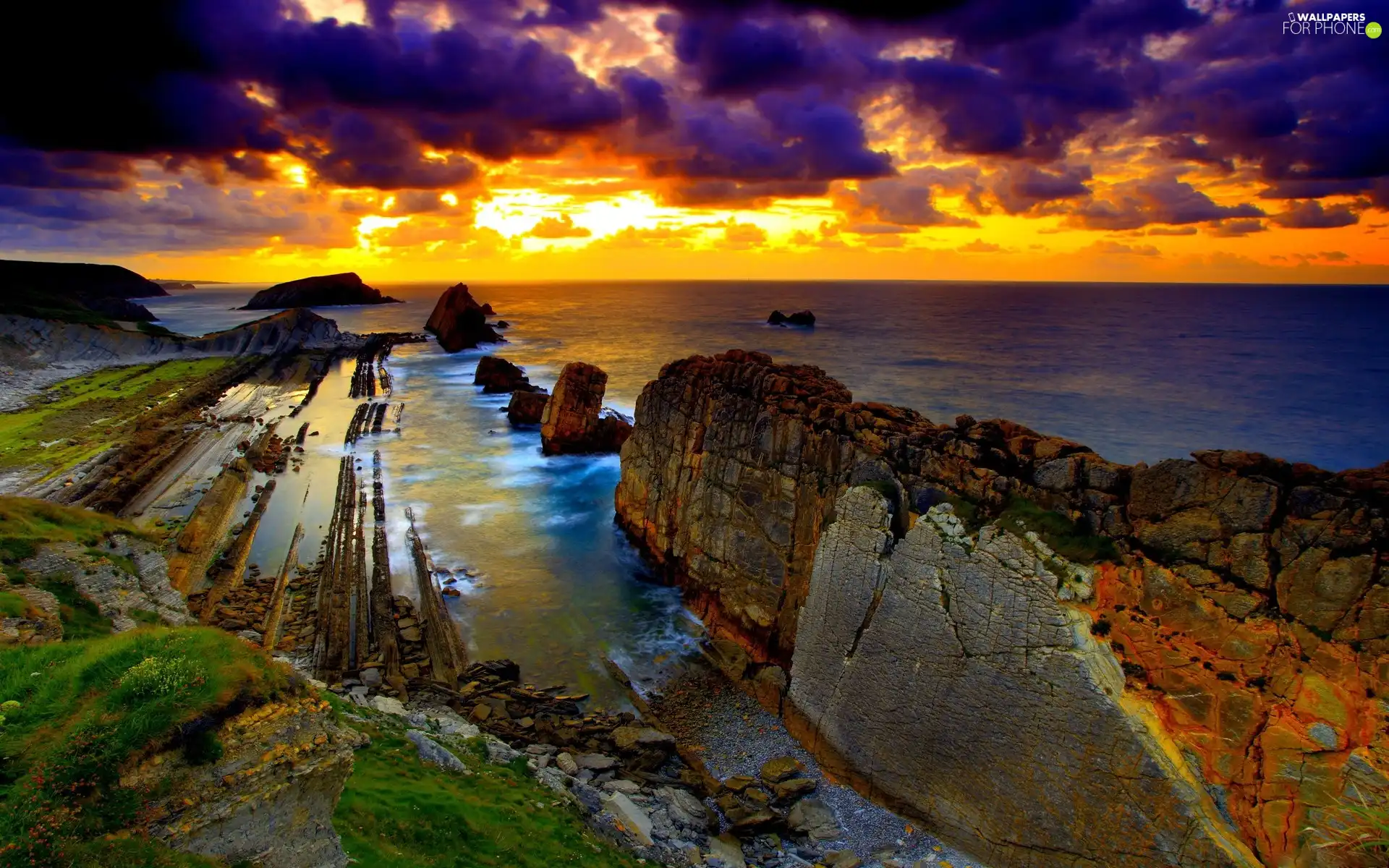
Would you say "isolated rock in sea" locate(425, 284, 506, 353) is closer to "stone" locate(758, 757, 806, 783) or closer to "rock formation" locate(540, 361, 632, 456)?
"rock formation" locate(540, 361, 632, 456)

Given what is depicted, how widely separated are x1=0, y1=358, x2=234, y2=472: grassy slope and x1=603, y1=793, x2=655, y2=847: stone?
4905 centimetres

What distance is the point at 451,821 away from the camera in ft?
42.4

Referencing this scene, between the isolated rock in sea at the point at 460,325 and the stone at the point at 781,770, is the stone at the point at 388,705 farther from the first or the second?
the isolated rock in sea at the point at 460,325

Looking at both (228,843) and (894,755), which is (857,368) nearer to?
(894,755)

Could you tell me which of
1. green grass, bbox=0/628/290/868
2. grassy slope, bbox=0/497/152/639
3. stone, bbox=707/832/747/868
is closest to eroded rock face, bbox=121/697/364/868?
green grass, bbox=0/628/290/868

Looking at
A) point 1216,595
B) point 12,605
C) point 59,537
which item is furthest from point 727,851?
point 59,537

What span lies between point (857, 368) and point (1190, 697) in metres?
79.4

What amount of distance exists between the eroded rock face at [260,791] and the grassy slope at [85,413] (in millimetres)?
48378

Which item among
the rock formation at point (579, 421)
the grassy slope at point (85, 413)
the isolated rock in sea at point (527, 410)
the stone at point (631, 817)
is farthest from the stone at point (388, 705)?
the isolated rock in sea at point (527, 410)

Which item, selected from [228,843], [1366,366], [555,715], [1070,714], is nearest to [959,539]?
[1070,714]

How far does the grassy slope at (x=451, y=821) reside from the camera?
1195 centimetres

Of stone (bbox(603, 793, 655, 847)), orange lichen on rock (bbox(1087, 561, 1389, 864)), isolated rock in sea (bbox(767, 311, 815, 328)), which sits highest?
isolated rock in sea (bbox(767, 311, 815, 328))

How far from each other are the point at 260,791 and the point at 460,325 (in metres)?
117

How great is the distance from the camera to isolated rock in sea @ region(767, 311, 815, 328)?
14962cm
